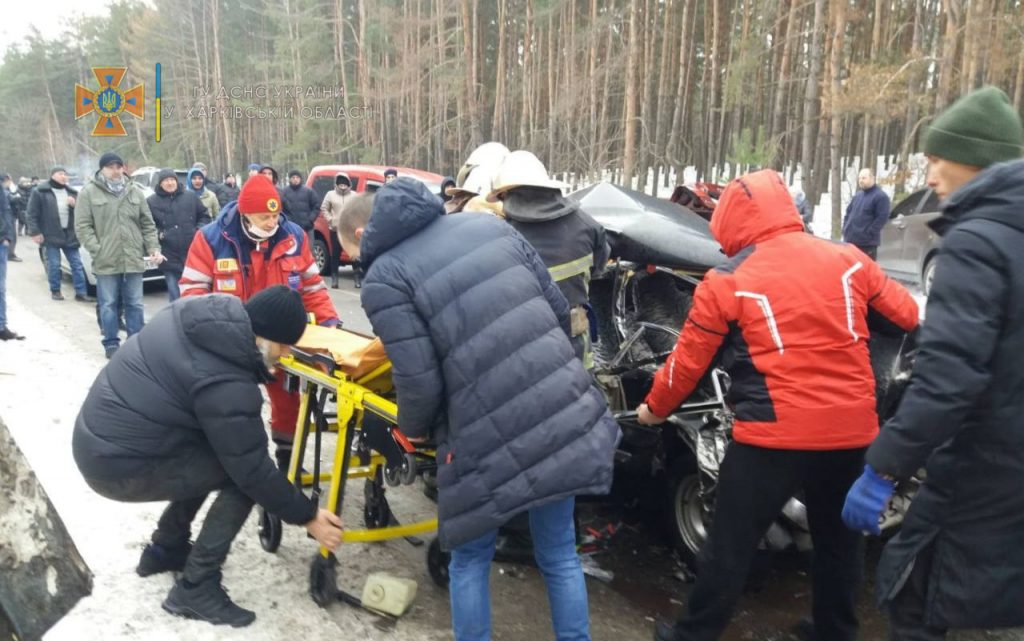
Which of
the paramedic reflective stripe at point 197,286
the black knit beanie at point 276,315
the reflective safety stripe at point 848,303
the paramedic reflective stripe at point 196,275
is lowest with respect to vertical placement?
the paramedic reflective stripe at point 197,286

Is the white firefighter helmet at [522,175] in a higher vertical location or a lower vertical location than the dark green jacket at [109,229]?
higher

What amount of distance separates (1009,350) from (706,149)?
1025 inches

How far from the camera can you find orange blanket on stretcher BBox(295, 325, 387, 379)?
10.0ft

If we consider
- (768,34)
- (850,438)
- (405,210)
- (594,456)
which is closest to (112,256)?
(405,210)

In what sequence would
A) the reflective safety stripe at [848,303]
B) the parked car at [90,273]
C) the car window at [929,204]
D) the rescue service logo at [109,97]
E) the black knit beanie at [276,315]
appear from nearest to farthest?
the reflective safety stripe at [848,303]
the black knit beanie at [276,315]
the car window at [929,204]
the parked car at [90,273]
the rescue service logo at [109,97]

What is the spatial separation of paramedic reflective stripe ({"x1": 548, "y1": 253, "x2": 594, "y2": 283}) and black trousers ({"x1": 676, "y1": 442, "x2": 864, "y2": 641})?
4.23ft

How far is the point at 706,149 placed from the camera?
86.9 feet

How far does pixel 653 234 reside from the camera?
166 inches

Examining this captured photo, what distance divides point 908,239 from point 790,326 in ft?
30.5

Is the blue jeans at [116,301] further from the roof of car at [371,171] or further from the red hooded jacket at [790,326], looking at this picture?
the red hooded jacket at [790,326]

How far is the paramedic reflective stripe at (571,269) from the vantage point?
3555 millimetres

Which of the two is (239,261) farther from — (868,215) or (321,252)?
(868,215)

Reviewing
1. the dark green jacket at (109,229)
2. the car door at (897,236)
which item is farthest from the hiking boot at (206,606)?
the car door at (897,236)

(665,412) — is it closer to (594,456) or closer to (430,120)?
(594,456)
